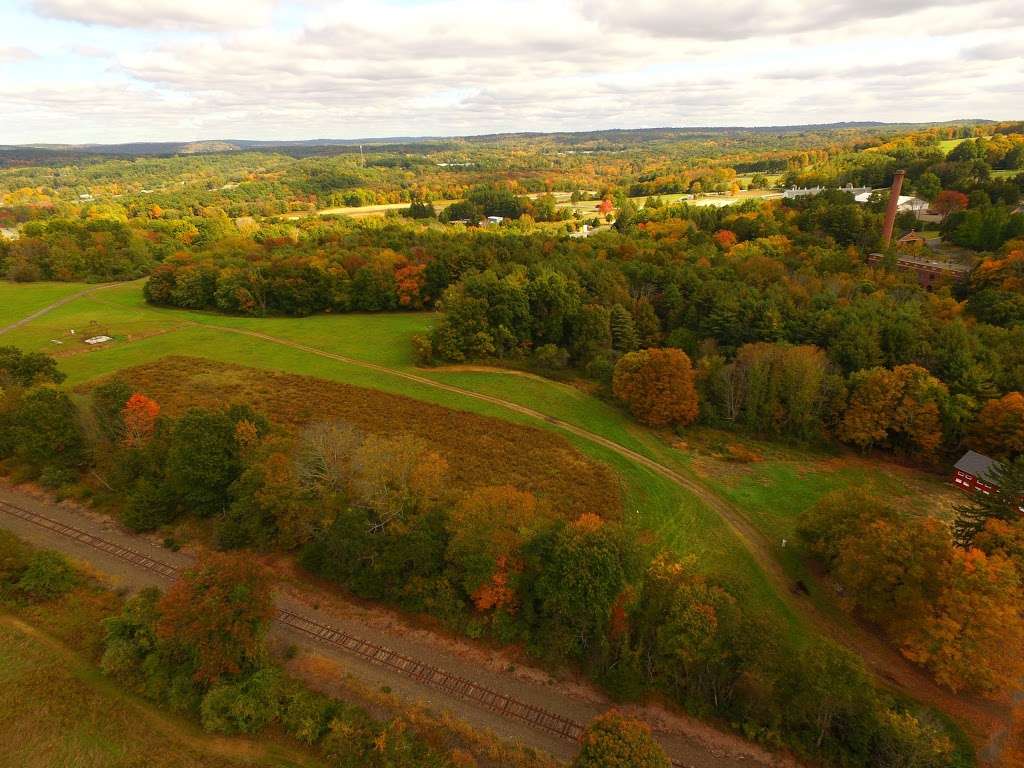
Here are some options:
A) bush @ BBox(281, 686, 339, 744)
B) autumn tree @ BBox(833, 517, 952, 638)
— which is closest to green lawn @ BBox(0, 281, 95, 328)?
bush @ BBox(281, 686, 339, 744)

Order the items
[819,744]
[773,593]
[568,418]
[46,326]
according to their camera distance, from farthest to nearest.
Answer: [46,326]
[568,418]
[773,593]
[819,744]

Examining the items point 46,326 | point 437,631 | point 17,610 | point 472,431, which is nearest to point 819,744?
point 437,631

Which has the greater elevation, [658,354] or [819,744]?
[658,354]

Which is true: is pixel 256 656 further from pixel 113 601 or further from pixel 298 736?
pixel 113 601

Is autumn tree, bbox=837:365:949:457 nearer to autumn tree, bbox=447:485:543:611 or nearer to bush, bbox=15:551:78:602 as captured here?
autumn tree, bbox=447:485:543:611

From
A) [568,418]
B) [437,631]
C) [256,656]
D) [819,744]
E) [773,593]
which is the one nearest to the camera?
[819,744]

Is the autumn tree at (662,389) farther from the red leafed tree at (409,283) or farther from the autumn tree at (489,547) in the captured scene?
the red leafed tree at (409,283)
